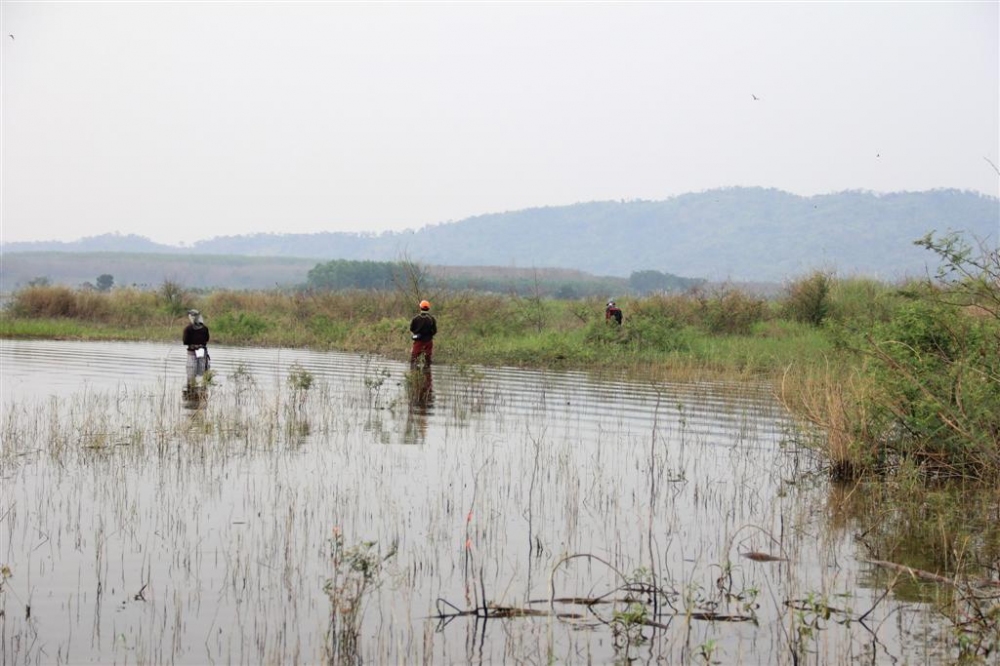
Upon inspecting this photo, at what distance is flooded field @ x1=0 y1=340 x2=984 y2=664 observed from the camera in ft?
23.3

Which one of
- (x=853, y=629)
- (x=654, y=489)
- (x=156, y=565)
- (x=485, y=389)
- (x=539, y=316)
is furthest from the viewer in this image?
(x=539, y=316)

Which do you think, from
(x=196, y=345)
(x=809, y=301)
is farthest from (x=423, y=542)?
(x=809, y=301)

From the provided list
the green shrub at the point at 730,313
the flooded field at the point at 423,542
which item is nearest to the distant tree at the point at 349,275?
the green shrub at the point at 730,313

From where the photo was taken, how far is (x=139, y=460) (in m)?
Result: 12.7

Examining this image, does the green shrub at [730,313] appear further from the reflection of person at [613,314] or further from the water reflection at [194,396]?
the water reflection at [194,396]

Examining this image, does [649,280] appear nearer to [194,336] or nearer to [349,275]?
[349,275]

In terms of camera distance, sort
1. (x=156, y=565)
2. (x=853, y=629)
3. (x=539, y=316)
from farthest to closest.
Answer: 1. (x=539, y=316)
2. (x=156, y=565)
3. (x=853, y=629)

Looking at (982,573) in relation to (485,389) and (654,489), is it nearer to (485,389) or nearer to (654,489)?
(654,489)

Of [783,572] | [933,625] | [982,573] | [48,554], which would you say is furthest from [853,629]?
[48,554]

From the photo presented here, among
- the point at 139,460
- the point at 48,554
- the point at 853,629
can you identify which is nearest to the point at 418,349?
the point at 139,460

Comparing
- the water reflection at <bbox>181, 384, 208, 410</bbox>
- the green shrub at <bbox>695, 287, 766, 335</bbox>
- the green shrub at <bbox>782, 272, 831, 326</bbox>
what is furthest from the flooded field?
the green shrub at <bbox>782, 272, 831, 326</bbox>

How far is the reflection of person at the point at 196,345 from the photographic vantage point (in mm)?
20672

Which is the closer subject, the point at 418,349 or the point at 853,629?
the point at 853,629

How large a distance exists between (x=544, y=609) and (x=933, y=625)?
8.75 feet
